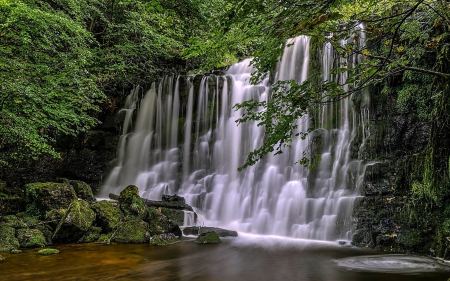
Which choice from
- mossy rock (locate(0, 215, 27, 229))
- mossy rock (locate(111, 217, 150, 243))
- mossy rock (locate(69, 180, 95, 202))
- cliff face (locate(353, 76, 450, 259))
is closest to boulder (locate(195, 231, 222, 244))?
mossy rock (locate(111, 217, 150, 243))

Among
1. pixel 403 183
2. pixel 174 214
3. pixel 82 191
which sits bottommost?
pixel 174 214

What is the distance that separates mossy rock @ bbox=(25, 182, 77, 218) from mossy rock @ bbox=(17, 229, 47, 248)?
4.29ft

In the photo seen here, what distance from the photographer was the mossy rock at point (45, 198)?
872 centimetres

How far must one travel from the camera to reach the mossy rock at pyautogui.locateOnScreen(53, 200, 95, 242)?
7.53 meters

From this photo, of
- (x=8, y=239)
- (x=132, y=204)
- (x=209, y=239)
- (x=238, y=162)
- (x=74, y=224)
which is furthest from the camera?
(x=238, y=162)

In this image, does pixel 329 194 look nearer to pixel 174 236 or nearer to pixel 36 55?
pixel 174 236

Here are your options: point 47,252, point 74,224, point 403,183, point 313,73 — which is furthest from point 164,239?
point 403,183

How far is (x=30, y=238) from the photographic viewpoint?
23.2ft

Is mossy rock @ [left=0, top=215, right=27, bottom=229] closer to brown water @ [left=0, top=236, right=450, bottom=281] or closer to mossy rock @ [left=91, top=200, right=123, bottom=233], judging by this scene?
brown water @ [left=0, top=236, right=450, bottom=281]

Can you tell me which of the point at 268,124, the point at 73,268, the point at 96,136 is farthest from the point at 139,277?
the point at 96,136

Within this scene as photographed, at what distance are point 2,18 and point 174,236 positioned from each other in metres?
6.36

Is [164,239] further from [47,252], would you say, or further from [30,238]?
[30,238]

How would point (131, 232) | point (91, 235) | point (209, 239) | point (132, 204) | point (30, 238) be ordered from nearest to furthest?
point (30, 238) < point (91, 235) < point (131, 232) < point (209, 239) < point (132, 204)

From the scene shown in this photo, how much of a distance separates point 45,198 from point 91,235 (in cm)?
197
